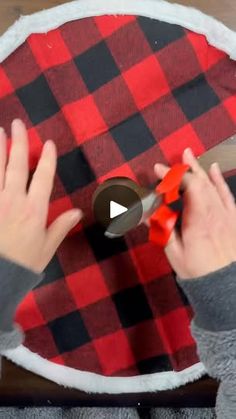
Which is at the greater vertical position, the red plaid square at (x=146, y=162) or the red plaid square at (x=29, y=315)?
the red plaid square at (x=146, y=162)

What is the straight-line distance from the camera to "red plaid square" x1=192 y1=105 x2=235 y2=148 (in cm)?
96

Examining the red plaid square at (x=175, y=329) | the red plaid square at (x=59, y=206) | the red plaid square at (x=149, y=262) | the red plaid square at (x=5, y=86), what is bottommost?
the red plaid square at (x=175, y=329)

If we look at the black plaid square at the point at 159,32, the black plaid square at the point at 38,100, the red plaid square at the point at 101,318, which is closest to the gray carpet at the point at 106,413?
the red plaid square at the point at 101,318

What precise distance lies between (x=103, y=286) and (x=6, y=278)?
0.80ft

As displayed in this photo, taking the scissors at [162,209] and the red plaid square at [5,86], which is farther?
the red plaid square at [5,86]

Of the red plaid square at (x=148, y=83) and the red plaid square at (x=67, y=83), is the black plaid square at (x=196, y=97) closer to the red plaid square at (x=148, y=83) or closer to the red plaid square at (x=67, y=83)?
the red plaid square at (x=148, y=83)

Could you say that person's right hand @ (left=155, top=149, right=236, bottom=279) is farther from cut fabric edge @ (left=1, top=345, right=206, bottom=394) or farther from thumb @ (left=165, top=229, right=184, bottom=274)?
cut fabric edge @ (left=1, top=345, right=206, bottom=394)

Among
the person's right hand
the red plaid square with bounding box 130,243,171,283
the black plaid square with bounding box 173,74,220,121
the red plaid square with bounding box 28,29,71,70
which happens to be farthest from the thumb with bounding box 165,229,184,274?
the red plaid square with bounding box 28,29,71,70

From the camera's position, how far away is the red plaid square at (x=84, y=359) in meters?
0.96

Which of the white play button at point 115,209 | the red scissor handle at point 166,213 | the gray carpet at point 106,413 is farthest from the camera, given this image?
the gray carpet at point 106,413

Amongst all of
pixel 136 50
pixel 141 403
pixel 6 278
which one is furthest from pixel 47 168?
pixel 141 403

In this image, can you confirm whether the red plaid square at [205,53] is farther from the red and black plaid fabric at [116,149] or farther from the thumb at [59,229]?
the thumb at [59,229]

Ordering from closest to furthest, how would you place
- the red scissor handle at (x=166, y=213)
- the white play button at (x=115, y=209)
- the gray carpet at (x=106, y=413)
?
the red scissor handle at (x=166, y=213) < the white play button at (x=115, y=209) < the gray carpet at (x=106, y=413)

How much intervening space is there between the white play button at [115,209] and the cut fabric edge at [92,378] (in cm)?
25
